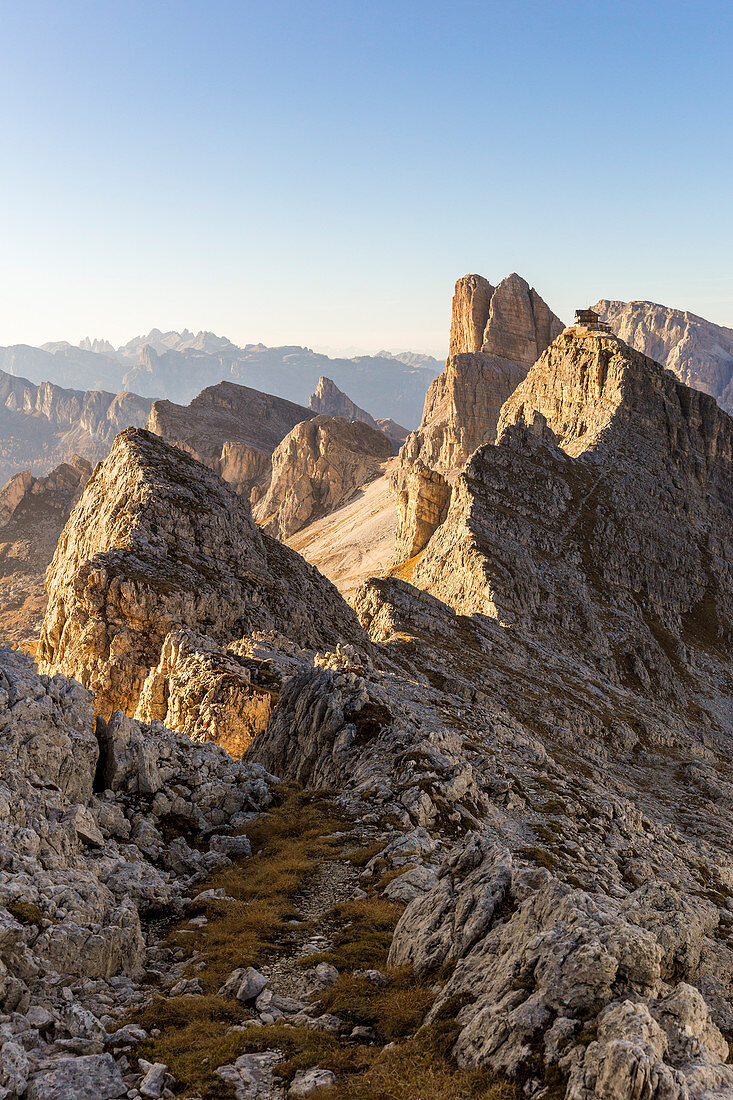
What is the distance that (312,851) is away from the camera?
2752cm

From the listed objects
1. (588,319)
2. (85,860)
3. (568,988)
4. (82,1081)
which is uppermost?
(588,319)

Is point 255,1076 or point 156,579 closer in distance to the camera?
point 255,1076

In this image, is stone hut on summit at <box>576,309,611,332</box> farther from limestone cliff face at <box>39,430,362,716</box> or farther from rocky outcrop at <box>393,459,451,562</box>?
limestone cliff face at <box>39,430,362,716</box>

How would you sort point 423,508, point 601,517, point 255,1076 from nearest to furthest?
point 255,1076, point 601,517, point 423,508

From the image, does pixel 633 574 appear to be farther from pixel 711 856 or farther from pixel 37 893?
pixel 37 893

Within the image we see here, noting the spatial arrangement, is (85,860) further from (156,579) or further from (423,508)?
(423,508)

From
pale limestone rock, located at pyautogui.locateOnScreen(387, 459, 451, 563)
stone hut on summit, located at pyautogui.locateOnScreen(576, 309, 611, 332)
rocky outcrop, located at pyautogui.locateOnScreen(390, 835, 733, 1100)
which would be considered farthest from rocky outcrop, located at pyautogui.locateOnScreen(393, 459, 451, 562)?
rocky outcrop, located at pyautogui.locateOnScreen(390, 835, 733, 1100)

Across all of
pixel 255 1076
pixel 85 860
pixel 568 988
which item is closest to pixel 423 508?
pixel 85 860

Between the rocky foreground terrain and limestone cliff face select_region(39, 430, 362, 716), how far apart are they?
302 millimetres

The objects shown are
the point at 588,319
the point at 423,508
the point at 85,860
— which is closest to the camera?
the point at 85,860

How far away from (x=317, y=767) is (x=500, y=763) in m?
13.4

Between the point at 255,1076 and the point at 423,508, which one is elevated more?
the point at 423,508

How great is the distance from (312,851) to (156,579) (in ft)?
119

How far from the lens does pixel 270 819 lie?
99.7ft
